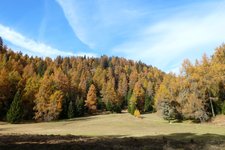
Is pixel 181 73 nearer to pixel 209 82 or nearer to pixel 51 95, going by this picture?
pixel 209 82

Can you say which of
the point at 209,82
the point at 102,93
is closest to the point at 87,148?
the point at 209,82

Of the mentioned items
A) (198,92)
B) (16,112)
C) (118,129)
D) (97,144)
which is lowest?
(97,144)

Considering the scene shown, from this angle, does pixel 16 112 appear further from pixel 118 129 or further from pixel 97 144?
pixel 97 144

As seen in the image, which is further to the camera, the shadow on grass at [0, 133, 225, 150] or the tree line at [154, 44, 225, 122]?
the tree line at [154, 44, 225, 122]

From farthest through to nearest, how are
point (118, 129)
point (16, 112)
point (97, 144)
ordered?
1. point (16, 112)
2. point (118, 129)
3. point (97, 144)

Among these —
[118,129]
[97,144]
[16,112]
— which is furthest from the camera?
[16,112]

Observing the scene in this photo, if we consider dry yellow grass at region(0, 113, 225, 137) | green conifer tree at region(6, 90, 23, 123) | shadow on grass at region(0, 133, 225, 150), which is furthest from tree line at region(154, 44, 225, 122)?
shadow on grass at region(0, 133, 225, 150)

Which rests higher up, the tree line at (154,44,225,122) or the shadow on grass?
the tree line at (154,44,225,122)

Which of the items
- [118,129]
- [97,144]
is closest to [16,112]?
[118,129]

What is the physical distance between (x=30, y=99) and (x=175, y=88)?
122ft

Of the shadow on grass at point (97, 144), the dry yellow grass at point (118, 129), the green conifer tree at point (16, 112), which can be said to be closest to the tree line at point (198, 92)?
the dry yellow grass at point (118, 129)

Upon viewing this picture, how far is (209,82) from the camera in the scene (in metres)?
66.2

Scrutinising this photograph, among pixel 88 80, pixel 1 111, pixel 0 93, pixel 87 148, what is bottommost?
pixel 87 148

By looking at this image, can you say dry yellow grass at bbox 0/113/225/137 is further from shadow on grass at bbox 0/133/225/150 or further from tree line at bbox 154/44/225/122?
tree line at bbox 154/44/225/122
